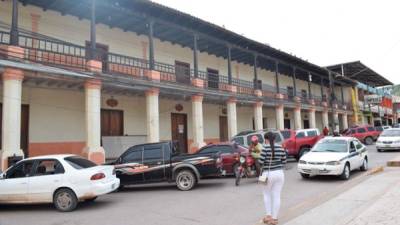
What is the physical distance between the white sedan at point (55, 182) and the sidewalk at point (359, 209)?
5245 millimetres

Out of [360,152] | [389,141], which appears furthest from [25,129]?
[389,141]

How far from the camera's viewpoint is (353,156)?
14.0m

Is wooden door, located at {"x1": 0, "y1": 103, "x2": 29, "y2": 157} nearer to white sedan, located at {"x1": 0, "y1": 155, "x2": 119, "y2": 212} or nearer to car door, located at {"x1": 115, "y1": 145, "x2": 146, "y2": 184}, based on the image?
car door, located at {"x1": 115, "y1": 145, "x2": 146, "y2": 184}

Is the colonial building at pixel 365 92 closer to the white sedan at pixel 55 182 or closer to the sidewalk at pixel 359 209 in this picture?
the sidewalk at pixel 359 209

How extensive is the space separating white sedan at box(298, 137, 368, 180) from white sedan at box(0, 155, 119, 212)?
6992 millimetres

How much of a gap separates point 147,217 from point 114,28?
1547 centimetres

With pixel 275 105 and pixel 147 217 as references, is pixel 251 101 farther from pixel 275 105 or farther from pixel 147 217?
pixel 147 217

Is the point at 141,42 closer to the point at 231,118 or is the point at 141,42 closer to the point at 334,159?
the point at 231,118

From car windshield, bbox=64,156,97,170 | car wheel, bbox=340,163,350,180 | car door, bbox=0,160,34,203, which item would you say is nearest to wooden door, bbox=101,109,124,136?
car windshield, bbox=64,156,97,170

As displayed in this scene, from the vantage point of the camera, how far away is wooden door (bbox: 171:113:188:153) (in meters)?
25.5

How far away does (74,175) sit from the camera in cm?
961

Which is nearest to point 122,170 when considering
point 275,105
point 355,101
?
point 275,105

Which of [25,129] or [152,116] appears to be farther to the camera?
[152,116]

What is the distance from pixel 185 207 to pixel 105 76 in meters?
9.55
